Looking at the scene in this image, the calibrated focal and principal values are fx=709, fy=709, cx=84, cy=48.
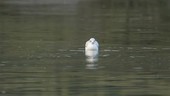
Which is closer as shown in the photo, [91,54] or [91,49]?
[91,54]

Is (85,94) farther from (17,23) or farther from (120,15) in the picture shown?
(120,15)

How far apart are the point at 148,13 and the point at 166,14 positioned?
125cm

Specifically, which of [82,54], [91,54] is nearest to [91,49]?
[82,54]

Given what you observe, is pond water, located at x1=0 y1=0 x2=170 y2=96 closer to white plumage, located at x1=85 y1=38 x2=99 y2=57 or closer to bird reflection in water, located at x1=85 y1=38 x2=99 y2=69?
bird reflection in water, located at x1=85 y1=38 x2=99 y2=69

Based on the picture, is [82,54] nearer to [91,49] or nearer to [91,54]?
[91,49]

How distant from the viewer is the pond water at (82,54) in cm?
1808

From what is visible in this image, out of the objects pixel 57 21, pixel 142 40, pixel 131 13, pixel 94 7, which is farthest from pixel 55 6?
pixel 142 40

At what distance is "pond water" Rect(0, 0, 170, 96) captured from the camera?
18078mm

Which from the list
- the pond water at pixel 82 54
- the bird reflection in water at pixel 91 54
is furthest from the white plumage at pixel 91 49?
the pond water at pixel 82 54

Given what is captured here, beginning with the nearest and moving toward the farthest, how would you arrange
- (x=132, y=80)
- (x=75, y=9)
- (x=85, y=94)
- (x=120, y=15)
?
1. (x=85, y=94)
2. (x=132, y=80)
3. (x=120, y=15)
4. (x=75, y=9)

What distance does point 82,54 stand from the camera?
23.9 metres

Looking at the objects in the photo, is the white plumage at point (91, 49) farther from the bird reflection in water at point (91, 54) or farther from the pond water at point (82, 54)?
the pond water at point (82, 54)

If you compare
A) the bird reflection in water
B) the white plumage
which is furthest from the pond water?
the white plumage

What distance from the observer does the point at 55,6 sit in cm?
5184
